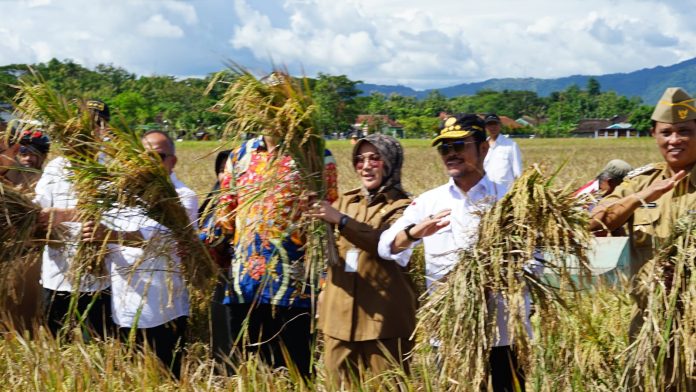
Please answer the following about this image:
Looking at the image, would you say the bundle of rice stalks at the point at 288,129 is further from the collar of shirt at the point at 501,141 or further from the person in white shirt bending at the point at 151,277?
the collar of shirt at the point at 501,141

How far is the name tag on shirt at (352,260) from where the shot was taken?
14.1 feet

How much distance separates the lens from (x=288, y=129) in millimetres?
4051

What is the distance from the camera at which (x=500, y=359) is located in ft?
12.1

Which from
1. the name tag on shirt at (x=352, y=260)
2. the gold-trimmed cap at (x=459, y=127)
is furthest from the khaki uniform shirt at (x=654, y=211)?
the name tag on shirt at (x=352, y=260)

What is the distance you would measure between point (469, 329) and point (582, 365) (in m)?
1.03

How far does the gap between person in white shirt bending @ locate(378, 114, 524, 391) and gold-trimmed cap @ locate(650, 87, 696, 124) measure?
2.33 ft

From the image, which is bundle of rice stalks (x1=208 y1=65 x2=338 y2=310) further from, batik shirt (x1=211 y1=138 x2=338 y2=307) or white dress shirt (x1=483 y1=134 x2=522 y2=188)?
white dress shirt (x1=483 y1=134 x2=522 y2=188)

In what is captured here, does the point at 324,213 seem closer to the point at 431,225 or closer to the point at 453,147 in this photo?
the point at 431,225

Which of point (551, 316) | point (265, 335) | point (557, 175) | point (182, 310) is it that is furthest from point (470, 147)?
point (182, 310)

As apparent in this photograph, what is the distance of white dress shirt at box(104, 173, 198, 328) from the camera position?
14.4ft

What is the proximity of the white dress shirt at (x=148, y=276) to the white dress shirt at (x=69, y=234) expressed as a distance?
0.10 m

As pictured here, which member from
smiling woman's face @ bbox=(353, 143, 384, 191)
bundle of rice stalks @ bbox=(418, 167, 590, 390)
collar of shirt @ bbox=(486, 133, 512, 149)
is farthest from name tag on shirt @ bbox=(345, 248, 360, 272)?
collar of shirt @ bbox=(486, 133, 512, 149)

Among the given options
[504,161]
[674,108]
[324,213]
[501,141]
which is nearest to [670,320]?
[674,108]

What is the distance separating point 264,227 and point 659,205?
1.83 m
